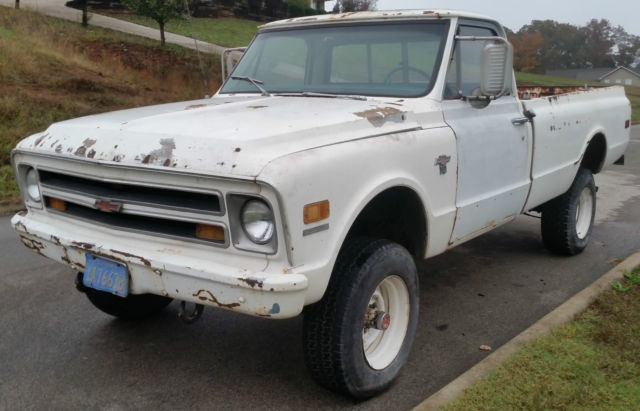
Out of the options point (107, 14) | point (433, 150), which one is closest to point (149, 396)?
point (433, 150)

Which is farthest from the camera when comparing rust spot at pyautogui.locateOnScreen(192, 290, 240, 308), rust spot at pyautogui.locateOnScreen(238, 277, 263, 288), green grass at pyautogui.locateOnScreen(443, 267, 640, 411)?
green grass at pyautogui.locateOnScreen(443, 267, 640, 411)

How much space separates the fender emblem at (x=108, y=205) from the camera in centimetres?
294

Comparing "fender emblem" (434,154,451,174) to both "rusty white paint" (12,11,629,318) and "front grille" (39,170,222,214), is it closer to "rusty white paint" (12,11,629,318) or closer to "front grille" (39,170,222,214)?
"rusty white paint" (12,11,629,318)

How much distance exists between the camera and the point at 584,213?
5840 mm

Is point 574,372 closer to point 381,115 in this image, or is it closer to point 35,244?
point 381,115

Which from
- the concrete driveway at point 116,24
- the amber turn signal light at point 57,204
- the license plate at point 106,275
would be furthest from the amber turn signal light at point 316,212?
the concrete driveway at point 116,24

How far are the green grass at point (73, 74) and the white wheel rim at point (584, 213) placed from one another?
6.40m

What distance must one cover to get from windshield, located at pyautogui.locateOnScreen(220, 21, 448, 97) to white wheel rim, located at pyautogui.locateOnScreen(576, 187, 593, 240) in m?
2.63

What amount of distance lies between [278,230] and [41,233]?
1.41m

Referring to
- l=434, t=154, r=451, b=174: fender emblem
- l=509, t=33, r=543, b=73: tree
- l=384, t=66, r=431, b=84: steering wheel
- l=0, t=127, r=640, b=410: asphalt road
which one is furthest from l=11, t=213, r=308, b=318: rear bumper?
l=509, t=33, r=543, b=73: tree

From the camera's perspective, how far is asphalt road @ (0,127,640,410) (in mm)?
3254

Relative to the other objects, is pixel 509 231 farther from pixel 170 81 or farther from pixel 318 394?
pixel 170 81

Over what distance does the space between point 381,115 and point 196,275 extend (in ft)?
4.27

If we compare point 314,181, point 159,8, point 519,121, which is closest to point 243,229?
point 314,181
